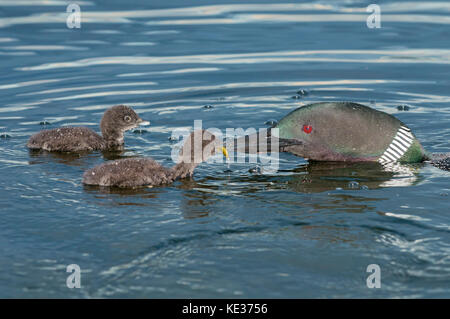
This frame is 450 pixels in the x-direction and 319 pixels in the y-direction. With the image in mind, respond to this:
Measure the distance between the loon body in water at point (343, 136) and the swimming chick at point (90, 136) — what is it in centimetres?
175

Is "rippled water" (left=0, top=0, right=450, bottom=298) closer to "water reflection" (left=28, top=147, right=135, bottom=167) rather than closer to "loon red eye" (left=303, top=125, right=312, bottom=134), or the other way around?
"water reflection" (left=28, top=147, right=135, bottom=167)

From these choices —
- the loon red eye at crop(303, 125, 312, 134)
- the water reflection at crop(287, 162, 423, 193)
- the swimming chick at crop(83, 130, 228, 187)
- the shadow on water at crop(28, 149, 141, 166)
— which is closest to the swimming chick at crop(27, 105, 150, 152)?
the shadow on water at crop(28, 149, 141, 166)

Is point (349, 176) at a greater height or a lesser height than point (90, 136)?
lesser

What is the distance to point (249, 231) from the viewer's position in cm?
569

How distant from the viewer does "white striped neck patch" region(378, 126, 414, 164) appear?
25.5 feet

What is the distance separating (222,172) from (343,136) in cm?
132

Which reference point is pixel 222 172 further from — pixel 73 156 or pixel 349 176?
pixel 73 156

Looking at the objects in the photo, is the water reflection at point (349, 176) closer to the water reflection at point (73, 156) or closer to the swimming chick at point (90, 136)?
the water reflection at point (73, 156)

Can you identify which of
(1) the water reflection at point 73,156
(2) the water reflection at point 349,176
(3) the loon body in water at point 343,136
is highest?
(3) the loon body in water at point 343,136

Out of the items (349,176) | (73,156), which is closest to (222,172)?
(349,176)

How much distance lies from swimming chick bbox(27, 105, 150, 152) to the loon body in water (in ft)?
5.75

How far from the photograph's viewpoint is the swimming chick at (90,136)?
8.38 m

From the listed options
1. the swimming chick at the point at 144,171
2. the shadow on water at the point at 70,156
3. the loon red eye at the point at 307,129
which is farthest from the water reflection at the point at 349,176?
the shadow on water at the point at 70,156

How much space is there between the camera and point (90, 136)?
8602 millimetres
